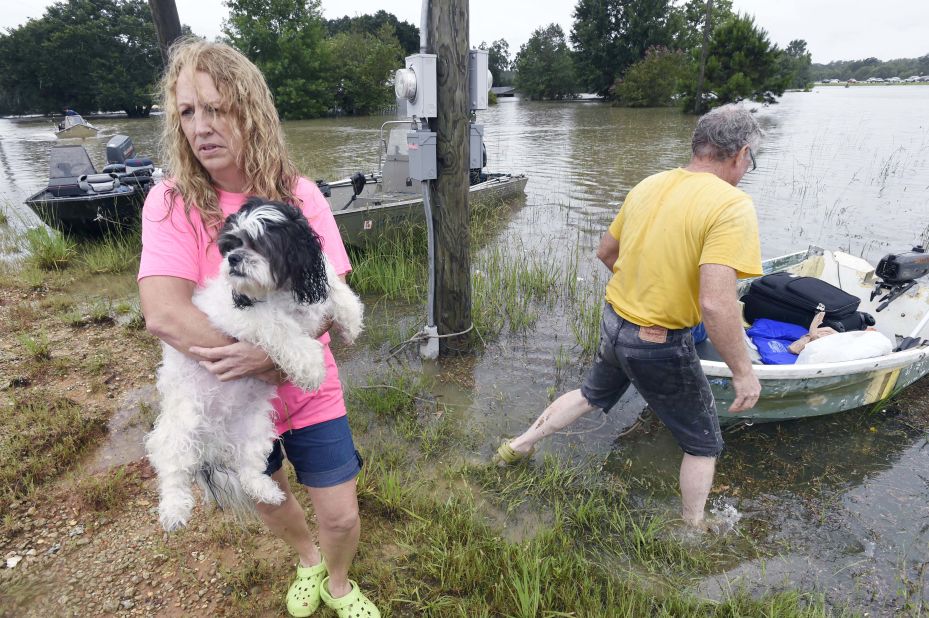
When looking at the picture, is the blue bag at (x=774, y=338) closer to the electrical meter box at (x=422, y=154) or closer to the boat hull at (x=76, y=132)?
the electrical meter box at (x=422, y=154)

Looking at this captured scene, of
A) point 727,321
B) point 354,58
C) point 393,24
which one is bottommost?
point 727,321

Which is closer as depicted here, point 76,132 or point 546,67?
point 76,132

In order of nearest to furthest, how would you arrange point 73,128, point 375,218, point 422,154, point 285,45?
point 422,154, point 375,218, point 73,128, point 285,45

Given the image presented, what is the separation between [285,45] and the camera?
4081 centimetres

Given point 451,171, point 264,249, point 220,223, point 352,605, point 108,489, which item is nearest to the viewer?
point 264,249

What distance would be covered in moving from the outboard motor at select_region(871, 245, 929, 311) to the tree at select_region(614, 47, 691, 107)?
142 feet

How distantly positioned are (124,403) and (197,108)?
3462mm

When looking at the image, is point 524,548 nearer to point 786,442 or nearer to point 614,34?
point 786,442

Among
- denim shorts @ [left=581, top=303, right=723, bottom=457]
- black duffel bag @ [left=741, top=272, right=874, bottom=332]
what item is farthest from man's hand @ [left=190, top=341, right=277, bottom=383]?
black duffel bag @ [left=741, top=272, right=874, bottom=332]

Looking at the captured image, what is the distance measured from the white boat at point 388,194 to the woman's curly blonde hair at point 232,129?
3.61 metres

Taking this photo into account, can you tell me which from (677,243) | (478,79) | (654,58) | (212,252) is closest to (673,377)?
(677,243)

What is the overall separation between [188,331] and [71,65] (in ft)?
221

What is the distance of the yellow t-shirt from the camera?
7.62ft

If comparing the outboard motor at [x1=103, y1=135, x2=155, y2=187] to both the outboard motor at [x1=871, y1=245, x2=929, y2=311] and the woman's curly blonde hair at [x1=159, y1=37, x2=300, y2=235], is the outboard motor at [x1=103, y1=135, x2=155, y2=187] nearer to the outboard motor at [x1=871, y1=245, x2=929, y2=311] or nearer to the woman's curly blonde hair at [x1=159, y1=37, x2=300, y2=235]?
the woman's curly blonde hair at [x1=159, y1=37, x2=300, y2=235]
